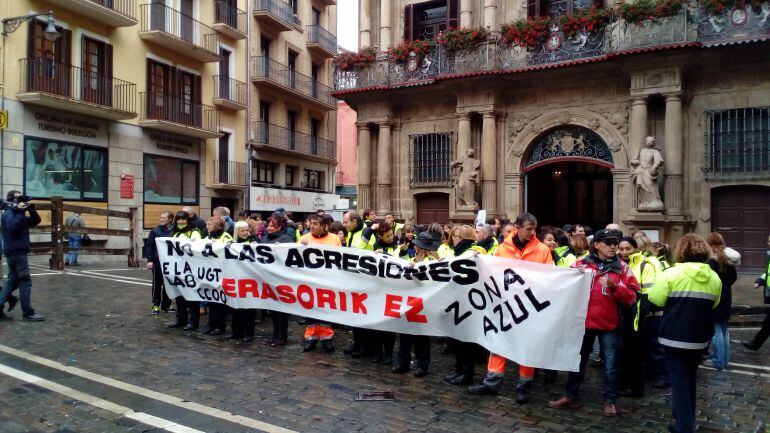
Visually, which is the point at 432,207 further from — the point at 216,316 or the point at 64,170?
the point at 64,170

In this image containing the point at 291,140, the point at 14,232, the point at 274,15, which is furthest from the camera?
the point at 291,140

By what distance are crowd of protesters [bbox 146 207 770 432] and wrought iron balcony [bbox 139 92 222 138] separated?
16.7 m

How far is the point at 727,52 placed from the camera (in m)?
15.3

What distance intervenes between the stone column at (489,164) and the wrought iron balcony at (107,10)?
14.6m

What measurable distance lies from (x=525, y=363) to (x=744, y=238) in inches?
522

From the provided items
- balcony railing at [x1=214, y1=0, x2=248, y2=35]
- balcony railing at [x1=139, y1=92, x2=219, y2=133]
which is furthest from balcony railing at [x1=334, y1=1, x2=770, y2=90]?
balcony railing at [x1=214, y1=0, x2=248, y2=35]

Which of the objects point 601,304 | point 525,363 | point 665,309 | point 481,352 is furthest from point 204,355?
point 665,309

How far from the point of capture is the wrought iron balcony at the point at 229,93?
2844 cm

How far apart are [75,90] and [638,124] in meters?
19.2

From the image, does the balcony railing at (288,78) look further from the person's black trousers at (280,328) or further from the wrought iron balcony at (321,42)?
the person's black trousers at (280,328)

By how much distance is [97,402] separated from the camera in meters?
5.51

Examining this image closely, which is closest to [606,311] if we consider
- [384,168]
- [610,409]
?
[610,409]

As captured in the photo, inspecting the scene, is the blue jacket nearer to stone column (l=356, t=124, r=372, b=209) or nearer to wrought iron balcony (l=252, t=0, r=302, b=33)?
stone column (l=356, t=124, r=372, b=209)

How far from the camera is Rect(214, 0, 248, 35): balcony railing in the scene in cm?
2839
